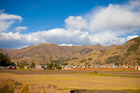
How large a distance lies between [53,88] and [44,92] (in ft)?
3.50

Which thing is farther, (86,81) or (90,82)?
(86,81)

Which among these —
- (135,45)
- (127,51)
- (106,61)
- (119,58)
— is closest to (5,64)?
(106,61)

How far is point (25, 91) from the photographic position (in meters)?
12.4

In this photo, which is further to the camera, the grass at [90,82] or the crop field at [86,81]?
the crop field at [86,81]

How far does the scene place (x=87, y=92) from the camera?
19.2m

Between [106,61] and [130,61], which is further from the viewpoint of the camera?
[106,61]

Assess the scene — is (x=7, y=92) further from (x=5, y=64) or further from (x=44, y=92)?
(x=5, y=64)

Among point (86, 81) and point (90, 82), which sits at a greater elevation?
point (90, 82)

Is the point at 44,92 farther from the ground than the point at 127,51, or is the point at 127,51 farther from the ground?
the point at 127,51

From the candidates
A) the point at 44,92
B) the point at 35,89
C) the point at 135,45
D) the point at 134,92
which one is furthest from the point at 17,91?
the point at 135,45

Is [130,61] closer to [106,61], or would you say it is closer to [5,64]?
[106,61]

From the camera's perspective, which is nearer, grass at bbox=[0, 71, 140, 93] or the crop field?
grass at bbox=[0, 71, 140, 93]

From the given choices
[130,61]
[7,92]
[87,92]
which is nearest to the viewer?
[7,92]

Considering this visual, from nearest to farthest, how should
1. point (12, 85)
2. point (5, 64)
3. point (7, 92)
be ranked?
point (7, 92) → point (12, 85) → point (5, 64)
